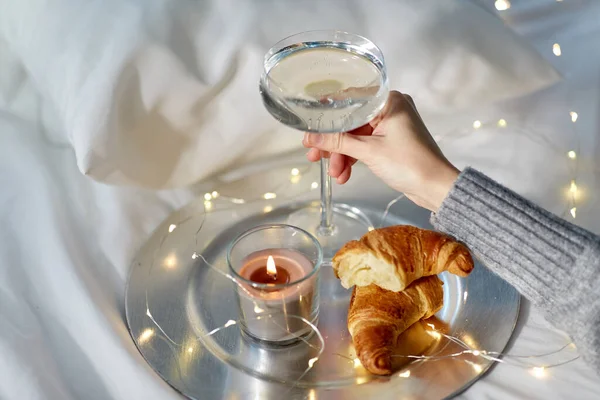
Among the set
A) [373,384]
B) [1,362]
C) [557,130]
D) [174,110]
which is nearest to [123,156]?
[174,110]

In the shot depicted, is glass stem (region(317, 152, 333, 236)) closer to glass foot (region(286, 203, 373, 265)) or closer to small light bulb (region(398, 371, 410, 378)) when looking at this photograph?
glass foot (region(286, 203, 373, 265))

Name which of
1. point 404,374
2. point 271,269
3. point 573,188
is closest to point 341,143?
point 271,269

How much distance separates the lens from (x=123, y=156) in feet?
3.43

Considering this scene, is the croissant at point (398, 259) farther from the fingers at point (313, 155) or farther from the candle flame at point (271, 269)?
the fingers at point (313, 155)

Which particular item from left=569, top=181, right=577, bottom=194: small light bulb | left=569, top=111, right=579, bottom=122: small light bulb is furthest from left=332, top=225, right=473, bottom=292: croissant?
left=569, top=111, right=579, bottom=122: small light bulb

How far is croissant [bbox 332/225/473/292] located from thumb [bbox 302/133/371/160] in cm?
10

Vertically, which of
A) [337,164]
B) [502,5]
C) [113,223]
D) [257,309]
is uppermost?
[502,5]

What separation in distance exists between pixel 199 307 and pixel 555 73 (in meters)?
0.71

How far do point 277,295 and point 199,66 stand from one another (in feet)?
1.47

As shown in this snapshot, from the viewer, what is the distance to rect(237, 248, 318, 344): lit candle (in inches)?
31.5

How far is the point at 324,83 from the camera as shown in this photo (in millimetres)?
797

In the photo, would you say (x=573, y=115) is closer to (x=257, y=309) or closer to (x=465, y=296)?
(x=465, y=296)

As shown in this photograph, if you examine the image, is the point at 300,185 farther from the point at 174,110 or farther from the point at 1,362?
the point at 1,362

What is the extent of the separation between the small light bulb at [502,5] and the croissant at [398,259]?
599 millimetres
